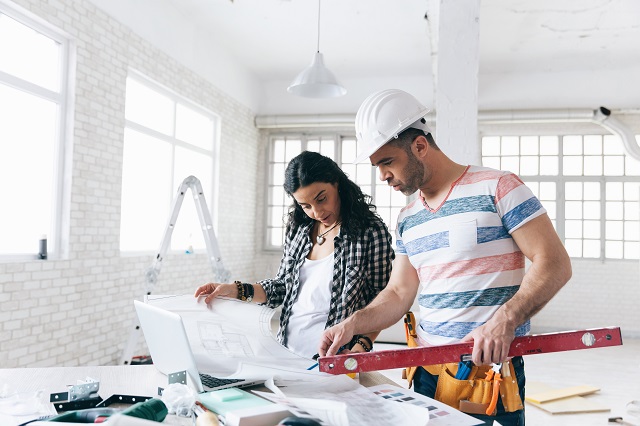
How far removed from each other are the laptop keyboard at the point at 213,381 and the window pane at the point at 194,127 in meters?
5.56

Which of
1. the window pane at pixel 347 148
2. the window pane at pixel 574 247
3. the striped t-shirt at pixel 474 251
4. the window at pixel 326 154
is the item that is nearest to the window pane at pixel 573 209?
the window pane at pixel 574 247

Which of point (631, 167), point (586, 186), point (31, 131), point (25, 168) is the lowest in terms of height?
point (25, 168)

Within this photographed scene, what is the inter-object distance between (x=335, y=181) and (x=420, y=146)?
1.71 ft

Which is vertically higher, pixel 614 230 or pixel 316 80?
pixel 316 80

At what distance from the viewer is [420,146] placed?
1751 mm

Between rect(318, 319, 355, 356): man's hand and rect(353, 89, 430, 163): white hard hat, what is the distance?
54 centimetres

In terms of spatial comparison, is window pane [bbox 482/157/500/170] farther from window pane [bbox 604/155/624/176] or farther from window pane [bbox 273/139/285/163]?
window pane [bbox 273/139/285/163]

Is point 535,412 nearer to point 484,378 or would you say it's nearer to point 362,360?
point 484,378

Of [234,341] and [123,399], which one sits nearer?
[123,399]

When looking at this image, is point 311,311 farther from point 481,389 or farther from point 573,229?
point 573,229

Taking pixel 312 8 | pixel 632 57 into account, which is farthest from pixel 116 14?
pixel 632 57

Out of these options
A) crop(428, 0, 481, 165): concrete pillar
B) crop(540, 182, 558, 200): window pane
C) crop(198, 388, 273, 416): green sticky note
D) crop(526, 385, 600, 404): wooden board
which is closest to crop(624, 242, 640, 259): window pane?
crop(540, 182, 558, 200): window pane

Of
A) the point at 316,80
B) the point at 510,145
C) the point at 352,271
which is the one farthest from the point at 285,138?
the point at 352,271

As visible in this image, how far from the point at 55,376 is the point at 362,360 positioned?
3.30ft
